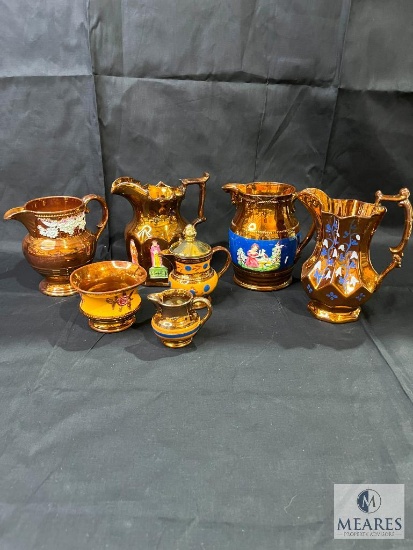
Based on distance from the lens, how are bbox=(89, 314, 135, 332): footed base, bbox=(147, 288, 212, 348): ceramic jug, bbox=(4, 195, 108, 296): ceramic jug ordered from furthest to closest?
bbox=(4, 195, 108, 296): ceramic jug < bbox=(89, 314, 135, 332): footed base < bbox=(147, 288, 212, 348): ceramic jug

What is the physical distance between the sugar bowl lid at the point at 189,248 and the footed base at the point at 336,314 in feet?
1.21

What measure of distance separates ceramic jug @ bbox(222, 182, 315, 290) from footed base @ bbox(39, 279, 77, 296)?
1.76ft

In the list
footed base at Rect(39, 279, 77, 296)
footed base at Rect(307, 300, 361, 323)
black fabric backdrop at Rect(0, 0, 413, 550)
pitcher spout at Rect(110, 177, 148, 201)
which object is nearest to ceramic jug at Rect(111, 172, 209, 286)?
pitcher spout at Rect(110, 177, 148, 201)

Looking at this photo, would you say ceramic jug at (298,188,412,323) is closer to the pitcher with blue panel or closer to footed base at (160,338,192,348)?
the pitcher with blue panel

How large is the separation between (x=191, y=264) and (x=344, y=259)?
1.39 feet

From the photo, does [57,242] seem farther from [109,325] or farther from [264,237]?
[264,237]

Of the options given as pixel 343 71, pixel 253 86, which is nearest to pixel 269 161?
pixel 253 86

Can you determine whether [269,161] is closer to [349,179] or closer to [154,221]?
[349,179]

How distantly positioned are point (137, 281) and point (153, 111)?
685 millimetres

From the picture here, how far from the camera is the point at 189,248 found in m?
1.42

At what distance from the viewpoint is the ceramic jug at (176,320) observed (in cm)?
124

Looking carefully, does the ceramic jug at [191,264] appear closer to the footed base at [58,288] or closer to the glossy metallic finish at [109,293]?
the glossy metallic finish at [109,293]

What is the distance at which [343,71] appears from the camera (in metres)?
1.73

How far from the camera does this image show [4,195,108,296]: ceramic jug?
58.6 inches
